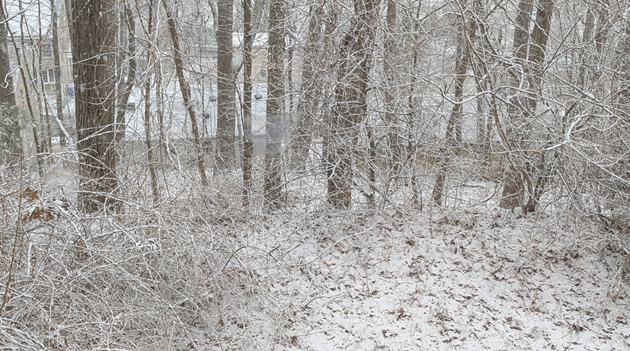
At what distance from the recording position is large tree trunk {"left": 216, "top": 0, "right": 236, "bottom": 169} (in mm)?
9320

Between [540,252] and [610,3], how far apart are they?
151 inches

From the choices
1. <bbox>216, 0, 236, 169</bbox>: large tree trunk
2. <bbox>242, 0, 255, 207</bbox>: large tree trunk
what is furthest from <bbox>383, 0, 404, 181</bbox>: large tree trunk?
<bbox>216, 0, 236, 169</bbox>: large tree trunk

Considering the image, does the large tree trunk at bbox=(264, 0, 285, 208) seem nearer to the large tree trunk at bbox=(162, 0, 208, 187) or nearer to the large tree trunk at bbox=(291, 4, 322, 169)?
the large tree trunk at bbox=(291, 4, 322, 169)

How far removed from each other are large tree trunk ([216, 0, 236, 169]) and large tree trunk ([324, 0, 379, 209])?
271 cm

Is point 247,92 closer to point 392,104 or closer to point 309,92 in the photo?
point 309,92

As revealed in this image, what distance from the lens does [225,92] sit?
9.41m

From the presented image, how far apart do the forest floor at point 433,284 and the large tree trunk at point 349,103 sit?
52cm

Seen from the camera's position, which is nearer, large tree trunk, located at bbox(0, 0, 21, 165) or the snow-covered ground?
the snow-covered ground

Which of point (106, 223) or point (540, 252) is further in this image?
point (540, 252)

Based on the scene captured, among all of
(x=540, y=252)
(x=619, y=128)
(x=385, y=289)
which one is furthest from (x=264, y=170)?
(x=619, y=128)

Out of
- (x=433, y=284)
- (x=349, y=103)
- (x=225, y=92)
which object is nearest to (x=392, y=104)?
(x=349, y=103)

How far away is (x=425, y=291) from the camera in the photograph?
19.2 feet

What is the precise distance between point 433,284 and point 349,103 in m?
2.90

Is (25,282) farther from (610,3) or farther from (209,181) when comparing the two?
(610,3)
